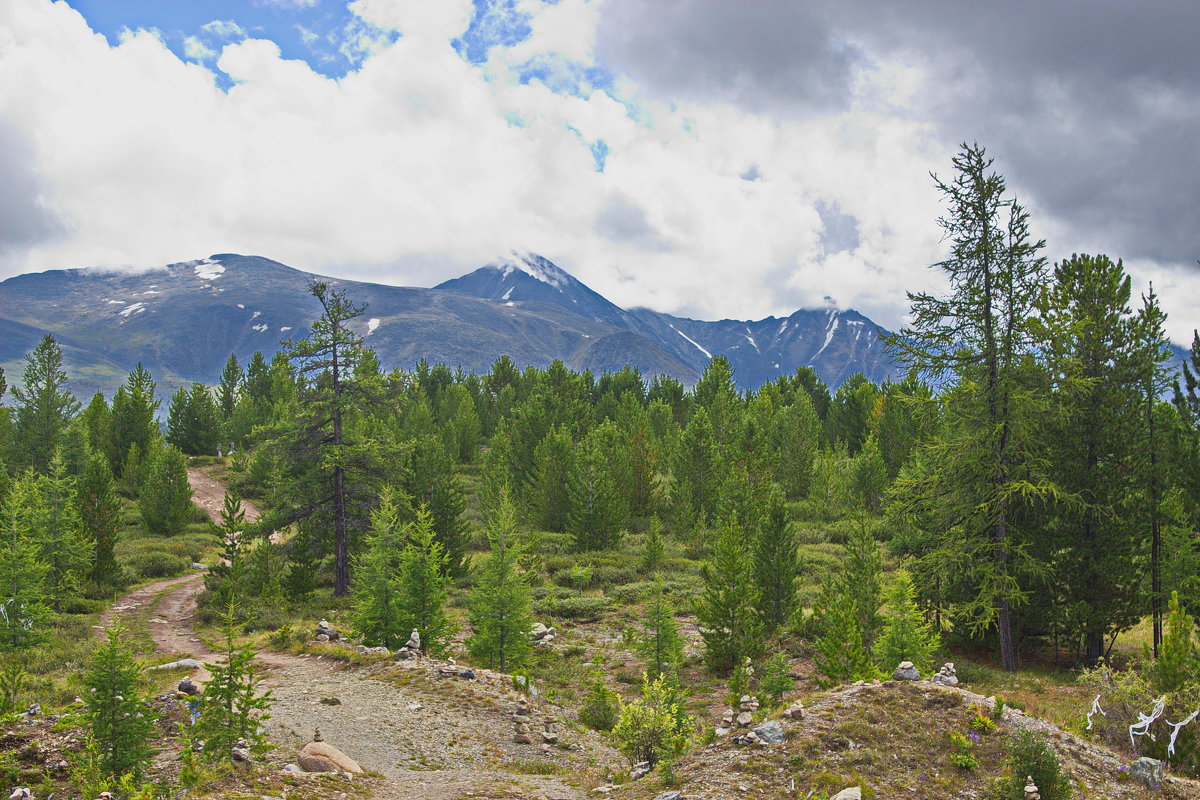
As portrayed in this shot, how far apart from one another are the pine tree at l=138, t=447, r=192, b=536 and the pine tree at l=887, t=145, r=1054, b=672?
4090 cm

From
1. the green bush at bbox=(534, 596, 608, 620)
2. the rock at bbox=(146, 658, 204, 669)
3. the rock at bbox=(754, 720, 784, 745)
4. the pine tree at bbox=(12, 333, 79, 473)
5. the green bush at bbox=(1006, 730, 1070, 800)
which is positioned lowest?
the green bush at bbox=(534, 596, 608, 620)

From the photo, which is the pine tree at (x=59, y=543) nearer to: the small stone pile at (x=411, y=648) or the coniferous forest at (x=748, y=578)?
the coniferous forest at (x=748, y=578)

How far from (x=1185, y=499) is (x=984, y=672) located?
9109mm

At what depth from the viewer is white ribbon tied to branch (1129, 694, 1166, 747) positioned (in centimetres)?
971

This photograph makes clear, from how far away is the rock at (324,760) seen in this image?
34.3 feet

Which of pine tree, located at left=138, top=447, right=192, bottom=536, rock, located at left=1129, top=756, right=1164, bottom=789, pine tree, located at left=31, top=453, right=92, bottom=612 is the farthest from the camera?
pine tree, located at left=138, top=447, right=192, bottom=536

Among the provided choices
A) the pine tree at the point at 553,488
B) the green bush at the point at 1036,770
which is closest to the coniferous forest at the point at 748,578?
the green bush at the point at 1036,770

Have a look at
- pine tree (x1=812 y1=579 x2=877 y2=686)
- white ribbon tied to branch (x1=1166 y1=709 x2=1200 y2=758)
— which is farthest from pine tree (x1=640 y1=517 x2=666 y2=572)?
white ribbon tied to branch (x1=1166 y1=709 x2=1200 y2=758)

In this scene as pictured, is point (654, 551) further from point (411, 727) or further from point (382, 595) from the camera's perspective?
point (411, 727)

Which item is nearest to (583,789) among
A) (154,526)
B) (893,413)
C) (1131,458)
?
(1131,458)

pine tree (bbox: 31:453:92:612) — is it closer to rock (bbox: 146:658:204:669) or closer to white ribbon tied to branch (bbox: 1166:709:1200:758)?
rock (bbox: 146:658:204:669)

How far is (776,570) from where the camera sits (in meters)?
21.9

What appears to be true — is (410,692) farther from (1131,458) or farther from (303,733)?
(1131,458)

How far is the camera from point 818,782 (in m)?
8.96
